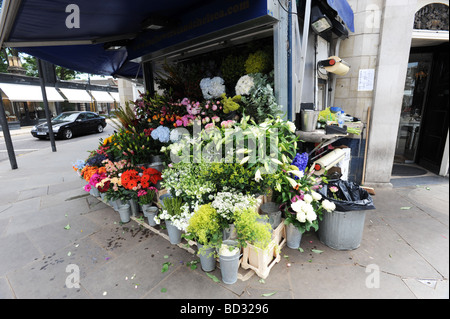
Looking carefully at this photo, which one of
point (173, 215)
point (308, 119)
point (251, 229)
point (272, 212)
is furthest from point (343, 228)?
point (173, 215)

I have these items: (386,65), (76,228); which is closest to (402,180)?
(386,65)

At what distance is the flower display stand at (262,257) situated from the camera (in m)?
2.34

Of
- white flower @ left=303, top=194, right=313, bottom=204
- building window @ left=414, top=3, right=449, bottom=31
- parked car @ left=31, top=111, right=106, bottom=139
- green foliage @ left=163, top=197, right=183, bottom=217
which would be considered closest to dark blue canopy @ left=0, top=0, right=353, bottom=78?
building window @ left=414, top=3, right=449, bottom=31

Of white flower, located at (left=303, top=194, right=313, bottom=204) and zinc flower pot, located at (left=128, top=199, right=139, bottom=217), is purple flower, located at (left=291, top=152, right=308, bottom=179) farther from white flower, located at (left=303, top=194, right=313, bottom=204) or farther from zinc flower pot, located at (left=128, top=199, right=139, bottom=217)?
zinc flower pot, located at (left=128, top=199, right=139, bottom=217)

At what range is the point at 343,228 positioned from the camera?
2.71m

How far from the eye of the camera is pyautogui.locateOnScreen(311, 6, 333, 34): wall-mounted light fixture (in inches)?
130

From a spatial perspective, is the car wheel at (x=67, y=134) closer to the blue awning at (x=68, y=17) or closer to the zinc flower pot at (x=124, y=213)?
the blue awning at (x=68, y=17)

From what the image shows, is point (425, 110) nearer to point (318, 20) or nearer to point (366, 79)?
point (366, 79)

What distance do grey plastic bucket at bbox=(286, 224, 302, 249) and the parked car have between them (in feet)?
→ 45.1

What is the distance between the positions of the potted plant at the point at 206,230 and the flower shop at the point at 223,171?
10 mm

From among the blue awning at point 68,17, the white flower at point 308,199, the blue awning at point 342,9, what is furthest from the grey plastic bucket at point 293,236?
the blue awning at point 68,17
